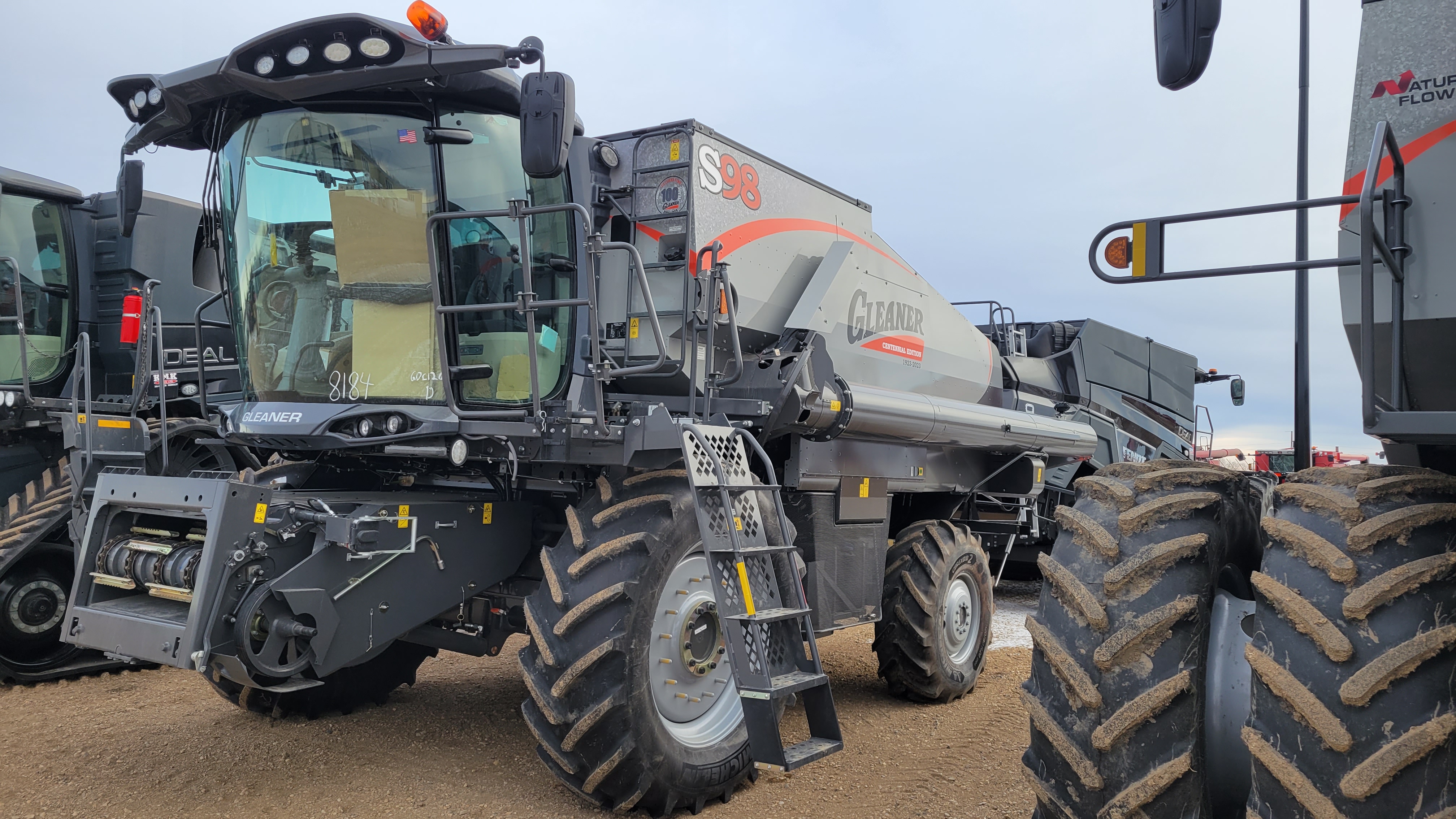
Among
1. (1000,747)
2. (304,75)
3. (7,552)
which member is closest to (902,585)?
(1000,747)

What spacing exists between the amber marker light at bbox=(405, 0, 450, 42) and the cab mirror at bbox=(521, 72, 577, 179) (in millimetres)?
624

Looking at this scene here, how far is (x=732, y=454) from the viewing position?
460cm

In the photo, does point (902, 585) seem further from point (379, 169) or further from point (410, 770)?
point (379, 169)

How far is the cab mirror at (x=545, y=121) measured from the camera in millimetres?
3998

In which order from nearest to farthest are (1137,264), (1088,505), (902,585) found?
(1137,264), (1088,505), (902,585)

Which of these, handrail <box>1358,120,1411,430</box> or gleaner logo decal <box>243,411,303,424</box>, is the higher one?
handrail <box>1358,120,1411,430</box>

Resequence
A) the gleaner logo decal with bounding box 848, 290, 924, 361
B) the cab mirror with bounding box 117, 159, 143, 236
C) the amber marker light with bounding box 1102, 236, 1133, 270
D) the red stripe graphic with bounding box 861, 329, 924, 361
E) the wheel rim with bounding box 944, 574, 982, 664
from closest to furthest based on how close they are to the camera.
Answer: the amber marker light with bounding box 1102, 236, 1133, 270 < the cab mirror with bounding box 117, 159, 143, 236 < the gleaner logo decal with bounding box 848, 290, 924, 361 < the red stripe graphic with bounding box 861, 329, 924, 361 < the wheel rim with bounding box 944, 574, 982, 664

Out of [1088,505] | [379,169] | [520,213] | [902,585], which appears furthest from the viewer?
[902,585]

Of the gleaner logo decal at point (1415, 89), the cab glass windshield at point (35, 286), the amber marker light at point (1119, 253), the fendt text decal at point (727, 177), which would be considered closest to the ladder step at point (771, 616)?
the amber marker light at point (1119, 253)

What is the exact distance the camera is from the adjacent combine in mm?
6949

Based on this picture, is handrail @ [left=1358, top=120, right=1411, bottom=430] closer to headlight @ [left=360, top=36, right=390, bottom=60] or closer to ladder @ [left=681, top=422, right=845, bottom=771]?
ladder @ [left=681, top=422, right=845, bottom=771]

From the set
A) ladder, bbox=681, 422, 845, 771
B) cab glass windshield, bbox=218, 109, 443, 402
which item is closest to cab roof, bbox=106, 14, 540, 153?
cab glass windshield, bbox=218, 109, 443, 402

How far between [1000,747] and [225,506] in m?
4.24

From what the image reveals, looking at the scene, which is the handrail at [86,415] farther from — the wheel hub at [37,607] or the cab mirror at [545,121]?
the cab mirror at [545,121]
